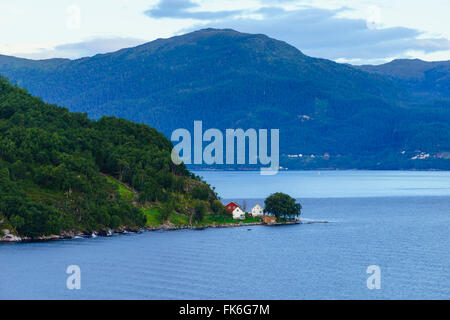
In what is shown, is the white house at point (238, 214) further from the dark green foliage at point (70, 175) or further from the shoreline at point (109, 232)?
the dark green foliage at point (70, 175)

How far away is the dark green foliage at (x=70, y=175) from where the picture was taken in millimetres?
137250

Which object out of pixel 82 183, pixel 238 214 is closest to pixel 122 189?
pixel 82 183

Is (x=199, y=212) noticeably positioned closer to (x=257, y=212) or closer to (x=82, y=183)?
Result: (x=257, y=212)

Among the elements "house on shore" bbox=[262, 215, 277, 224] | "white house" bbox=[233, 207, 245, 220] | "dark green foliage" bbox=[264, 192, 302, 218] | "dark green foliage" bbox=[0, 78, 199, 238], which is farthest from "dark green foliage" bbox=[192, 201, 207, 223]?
"dark green foliage" bbox=[264, 192, 302, 218]

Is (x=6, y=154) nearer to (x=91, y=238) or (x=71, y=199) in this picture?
(x=71, y=199)

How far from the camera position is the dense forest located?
5428 inches

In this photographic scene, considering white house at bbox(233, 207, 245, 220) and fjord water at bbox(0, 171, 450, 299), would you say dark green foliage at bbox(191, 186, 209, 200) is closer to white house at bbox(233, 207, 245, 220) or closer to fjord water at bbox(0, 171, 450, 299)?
white house at bbox(233, 207, 245, 220)

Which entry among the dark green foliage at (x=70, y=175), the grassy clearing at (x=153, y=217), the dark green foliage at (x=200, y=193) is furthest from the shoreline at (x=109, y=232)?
the dark green foliage at (x=200, y=193)

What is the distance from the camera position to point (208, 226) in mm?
162125

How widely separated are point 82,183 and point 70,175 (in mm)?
3188

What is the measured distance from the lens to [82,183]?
155000mm

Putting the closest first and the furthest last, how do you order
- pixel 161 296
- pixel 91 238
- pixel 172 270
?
pixel 161 296, pixel 172 270, pixel 91 238
